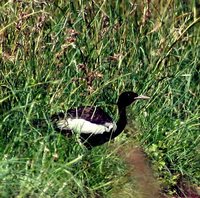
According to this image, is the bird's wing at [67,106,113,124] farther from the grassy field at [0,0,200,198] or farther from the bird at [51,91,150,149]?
the grassy field at [0,0,200,198]

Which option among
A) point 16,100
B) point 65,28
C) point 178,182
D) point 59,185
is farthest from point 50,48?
point 59,185

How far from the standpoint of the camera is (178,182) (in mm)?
6973

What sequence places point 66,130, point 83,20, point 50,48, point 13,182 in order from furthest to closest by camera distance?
point 83,20, point 50,48, point 66,130, point 13,182

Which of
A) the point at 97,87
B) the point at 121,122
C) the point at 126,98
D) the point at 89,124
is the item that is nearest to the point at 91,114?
the point at 89,124

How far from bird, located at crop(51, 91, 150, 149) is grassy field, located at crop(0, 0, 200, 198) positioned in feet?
0.27

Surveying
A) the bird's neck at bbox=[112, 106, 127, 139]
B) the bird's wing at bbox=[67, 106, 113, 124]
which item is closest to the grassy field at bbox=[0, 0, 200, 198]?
the bird's neck at bbox=[112, 106, 127, 139]

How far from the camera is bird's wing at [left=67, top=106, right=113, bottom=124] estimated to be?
6479 millimetres

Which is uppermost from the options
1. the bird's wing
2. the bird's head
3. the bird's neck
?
the bird's wing

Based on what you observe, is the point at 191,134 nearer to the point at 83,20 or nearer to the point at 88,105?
the point at 88,105

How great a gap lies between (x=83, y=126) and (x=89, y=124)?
83mm

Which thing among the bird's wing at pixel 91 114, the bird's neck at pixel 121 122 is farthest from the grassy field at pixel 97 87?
the bird's wing at pixel 91 114

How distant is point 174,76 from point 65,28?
102 cm

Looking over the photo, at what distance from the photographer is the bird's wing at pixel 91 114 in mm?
6479

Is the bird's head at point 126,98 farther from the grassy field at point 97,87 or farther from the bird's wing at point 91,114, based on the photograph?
the bird's wing at point 91,114
